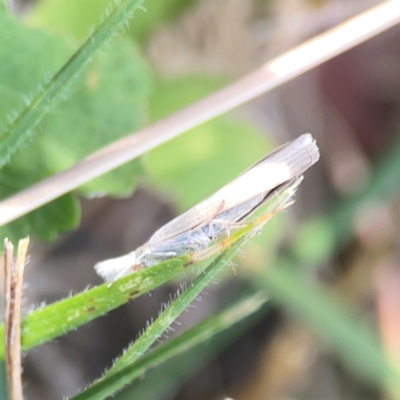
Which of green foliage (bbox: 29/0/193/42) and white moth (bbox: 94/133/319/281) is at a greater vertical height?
green foliage (bbox: 29/0/193/42)

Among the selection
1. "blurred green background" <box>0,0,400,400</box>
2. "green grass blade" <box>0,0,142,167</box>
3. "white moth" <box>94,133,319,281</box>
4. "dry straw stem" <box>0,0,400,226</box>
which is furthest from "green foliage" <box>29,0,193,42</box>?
"white moth" <box>94,133,319,281</box>

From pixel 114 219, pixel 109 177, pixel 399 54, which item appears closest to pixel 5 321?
pixel 109 177

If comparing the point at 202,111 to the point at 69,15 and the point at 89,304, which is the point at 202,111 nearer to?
the point at 89,304

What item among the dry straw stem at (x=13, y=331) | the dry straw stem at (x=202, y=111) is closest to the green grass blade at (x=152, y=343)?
the dry straw stem at (x=13, y=331)

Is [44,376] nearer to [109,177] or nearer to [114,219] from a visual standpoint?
[114,219]

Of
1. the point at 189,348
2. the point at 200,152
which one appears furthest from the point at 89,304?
the point at 200,152

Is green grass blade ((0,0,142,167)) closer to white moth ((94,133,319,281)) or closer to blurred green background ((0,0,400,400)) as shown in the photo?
white moth ((94,133,319,281))
